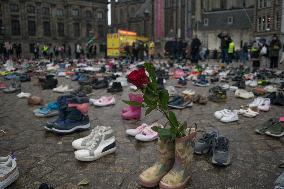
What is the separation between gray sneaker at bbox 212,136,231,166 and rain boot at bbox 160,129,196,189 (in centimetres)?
64

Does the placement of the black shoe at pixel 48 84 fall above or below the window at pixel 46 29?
below

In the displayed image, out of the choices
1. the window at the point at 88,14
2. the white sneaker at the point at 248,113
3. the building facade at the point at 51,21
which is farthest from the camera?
the window at the point at 88,14

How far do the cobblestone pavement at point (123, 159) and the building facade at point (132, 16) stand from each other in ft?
205

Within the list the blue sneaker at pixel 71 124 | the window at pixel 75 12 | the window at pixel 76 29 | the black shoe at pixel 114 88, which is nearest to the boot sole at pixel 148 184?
the blue sneaker at pixel 71 124

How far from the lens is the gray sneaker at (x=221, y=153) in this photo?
3.28 metres

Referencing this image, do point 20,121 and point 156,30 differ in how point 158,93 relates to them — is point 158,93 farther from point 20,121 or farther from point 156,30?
point 156,30

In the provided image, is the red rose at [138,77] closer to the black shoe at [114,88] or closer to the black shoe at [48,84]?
the black shoe at [114,88]

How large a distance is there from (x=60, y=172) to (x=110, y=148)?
68 centimetres

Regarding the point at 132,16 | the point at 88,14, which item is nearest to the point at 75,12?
the point at 88,14

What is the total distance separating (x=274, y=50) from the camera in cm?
1552

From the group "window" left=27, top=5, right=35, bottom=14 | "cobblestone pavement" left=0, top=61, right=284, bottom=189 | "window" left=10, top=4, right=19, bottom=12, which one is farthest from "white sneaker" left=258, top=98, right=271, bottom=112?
"window" left=27, top=5, right=35, bottom=14

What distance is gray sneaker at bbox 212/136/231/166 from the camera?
3281mm

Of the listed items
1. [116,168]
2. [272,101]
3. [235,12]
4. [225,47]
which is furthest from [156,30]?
[116,168]

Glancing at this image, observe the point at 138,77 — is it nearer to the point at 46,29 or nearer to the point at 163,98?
the point at 163,98
